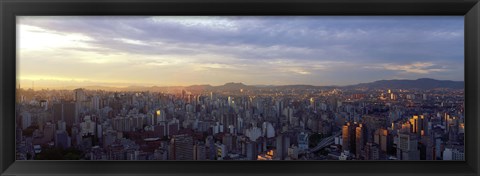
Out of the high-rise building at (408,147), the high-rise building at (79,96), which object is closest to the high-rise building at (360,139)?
the high-rise building at (408,147)

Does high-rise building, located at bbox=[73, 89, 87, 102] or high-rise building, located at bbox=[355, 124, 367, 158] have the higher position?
high-rise building, located at bbox=[73, 89, 87, 102]

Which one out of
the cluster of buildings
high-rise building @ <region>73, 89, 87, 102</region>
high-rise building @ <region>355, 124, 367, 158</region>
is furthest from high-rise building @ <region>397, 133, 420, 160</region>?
high-rise building @ <region>73, 89, 87, 102</region>

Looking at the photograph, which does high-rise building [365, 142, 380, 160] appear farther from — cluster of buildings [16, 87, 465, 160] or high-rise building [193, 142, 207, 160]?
high-rise building [193, 142, 207, 160]

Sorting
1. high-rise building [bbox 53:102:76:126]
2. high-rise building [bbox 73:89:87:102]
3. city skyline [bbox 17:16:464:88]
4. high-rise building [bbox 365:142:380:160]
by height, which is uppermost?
city skyline [bbox 17:16:464:88]

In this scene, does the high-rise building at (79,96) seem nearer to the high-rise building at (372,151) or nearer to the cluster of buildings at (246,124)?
the cluster of buildings at (246,124)

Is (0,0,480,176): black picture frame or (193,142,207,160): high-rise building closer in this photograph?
(0,0,480,176): black picture frame

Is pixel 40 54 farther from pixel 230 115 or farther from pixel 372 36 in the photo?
pixel 372 36

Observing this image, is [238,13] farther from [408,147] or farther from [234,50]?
[408,147]

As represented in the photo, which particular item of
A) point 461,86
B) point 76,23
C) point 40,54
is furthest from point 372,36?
point 40,54
